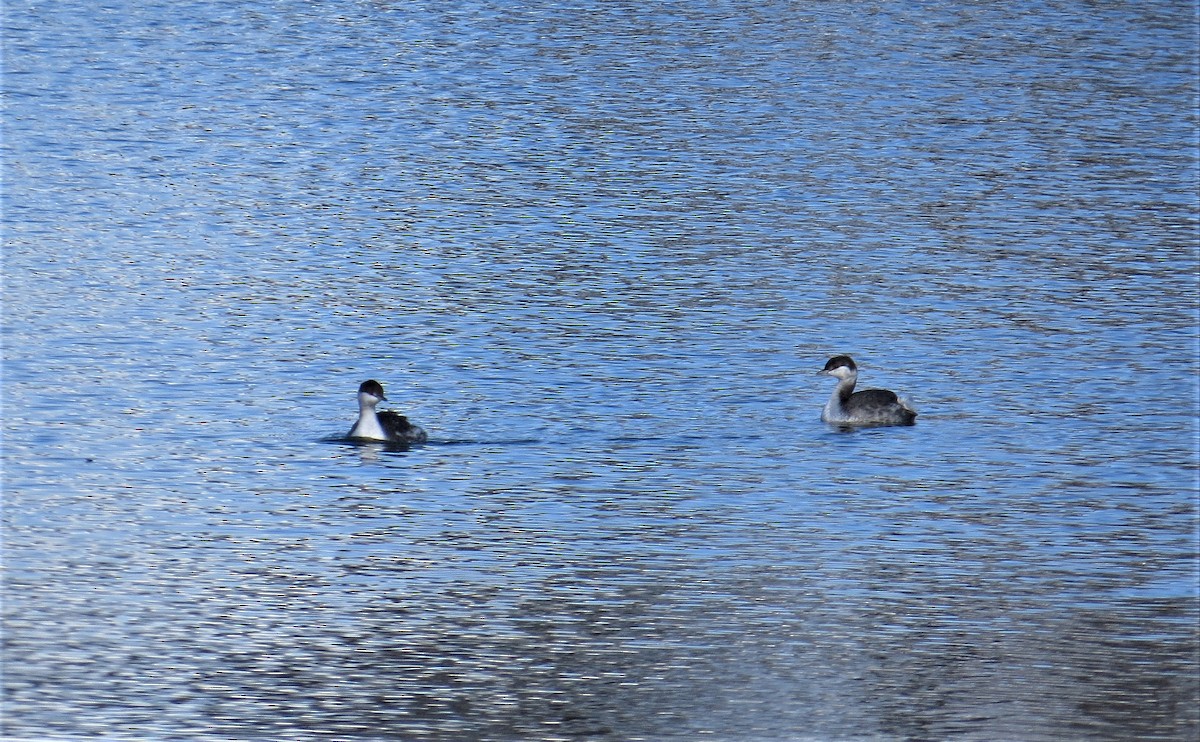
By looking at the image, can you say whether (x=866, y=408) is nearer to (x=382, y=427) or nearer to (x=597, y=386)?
(x=597, y=386)

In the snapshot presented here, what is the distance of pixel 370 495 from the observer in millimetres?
13250

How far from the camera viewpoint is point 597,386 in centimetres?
1592

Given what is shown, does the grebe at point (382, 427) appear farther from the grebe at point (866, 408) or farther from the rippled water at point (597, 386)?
the grebe at point (866, 408)

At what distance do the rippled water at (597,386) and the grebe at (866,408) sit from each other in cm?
27

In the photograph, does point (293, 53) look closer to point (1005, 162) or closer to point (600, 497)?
point (1005, 162)

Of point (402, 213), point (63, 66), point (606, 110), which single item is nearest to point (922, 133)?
point (606, 110)

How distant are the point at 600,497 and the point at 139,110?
605 inches

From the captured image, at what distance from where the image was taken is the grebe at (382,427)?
47.0 feet

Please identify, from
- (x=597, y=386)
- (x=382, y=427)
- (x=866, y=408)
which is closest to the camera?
(x=382, y=427)

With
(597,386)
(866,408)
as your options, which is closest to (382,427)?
(597,386)

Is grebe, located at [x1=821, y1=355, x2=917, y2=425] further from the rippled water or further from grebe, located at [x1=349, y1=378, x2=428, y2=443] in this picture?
grebe, located at [x1=349, y1=378, x2=428, y2=443]

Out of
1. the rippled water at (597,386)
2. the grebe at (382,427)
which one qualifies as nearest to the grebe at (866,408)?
the rippled water at (597,386)

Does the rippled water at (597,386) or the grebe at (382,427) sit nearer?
the rippled water at (597,386)

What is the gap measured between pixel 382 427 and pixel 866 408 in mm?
3565
